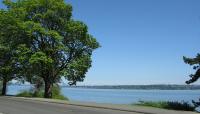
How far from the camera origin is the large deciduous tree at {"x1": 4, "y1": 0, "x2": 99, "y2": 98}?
167 feet

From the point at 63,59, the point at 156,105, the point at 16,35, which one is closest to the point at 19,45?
the point at 16,35

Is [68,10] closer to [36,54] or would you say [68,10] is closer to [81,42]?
[81,42]

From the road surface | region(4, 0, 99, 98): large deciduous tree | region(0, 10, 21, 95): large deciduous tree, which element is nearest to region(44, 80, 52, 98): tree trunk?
region(4, 0, 99, 98): large deciduous tree

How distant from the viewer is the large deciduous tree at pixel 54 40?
51.0m

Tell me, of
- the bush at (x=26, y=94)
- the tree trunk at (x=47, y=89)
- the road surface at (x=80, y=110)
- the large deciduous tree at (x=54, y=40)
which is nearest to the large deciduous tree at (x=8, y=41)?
the large deciduous tree at (x=54, y=40)

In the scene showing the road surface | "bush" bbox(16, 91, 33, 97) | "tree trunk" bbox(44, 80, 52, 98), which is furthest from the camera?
"bush" bbox(16, 91, 33, 97)

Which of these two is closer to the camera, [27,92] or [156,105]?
[156,105]

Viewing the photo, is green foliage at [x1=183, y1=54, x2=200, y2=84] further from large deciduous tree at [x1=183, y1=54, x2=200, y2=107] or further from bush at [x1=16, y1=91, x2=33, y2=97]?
bush at [x1=16, y1=91, x2=33, y2=97]

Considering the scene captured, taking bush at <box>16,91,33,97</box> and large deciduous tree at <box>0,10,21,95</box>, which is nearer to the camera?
large deciduous tree at <box>0,10,21,95</box>

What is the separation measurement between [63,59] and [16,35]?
6.33 m

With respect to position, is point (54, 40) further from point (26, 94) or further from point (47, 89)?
point (26, 94)

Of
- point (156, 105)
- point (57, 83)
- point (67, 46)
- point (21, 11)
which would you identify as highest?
point (21, 11)

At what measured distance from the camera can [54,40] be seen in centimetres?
5166

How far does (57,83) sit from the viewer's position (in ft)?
203
